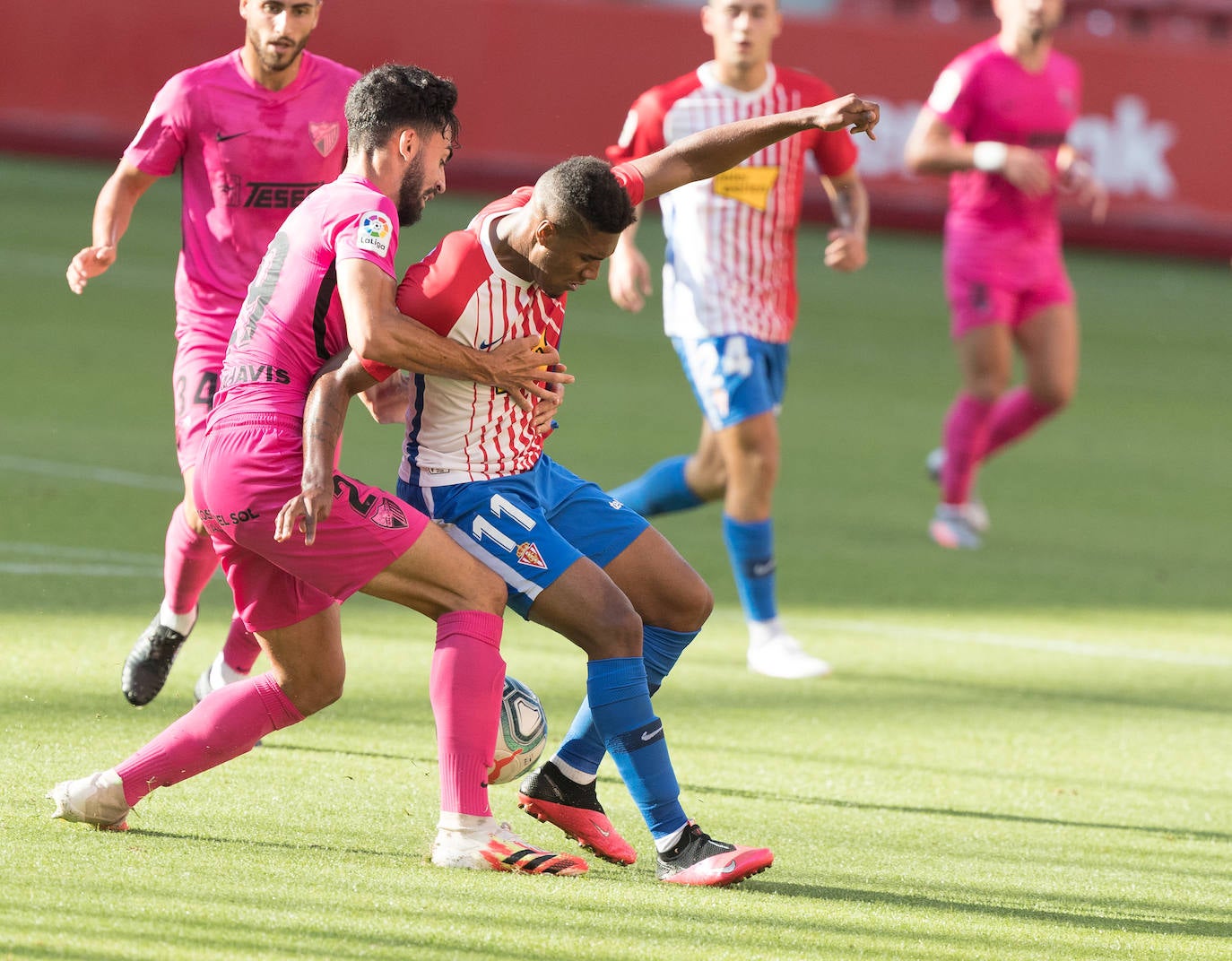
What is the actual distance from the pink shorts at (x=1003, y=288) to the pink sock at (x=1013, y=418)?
510 millimetres

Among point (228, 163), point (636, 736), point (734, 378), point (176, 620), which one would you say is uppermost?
point (228, 163)

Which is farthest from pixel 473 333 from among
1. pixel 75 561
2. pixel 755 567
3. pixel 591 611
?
pixel 75 561

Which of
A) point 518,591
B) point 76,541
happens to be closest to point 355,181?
point 518,591

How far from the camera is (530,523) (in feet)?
14.4

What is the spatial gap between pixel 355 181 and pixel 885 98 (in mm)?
16003

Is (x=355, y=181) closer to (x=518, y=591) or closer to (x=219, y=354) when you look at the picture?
(x=518, y=591)

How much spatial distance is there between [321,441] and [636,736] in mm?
995

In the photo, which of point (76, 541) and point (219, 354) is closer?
point (219, 354)

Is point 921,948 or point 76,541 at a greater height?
point 921,948

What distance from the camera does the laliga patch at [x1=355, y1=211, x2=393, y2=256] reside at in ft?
13.5

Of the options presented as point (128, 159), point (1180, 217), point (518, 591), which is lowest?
point (1180, 217)

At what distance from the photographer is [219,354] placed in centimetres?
579

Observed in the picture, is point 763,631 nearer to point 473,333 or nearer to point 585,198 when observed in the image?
point 473,333

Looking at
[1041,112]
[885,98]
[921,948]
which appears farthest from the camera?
[885,98]
